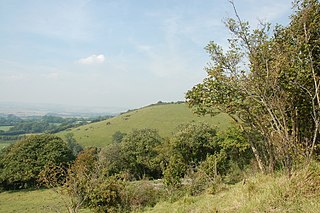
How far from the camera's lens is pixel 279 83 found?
23.0 feet

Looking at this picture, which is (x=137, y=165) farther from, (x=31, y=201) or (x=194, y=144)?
(x=31, y=201)

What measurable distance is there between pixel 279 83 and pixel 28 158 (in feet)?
147

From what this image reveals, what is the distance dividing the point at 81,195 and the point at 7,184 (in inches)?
1374

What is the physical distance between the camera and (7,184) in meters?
41.6

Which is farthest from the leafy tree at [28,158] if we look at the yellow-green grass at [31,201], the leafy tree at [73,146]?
the leafy tree at [73,146]

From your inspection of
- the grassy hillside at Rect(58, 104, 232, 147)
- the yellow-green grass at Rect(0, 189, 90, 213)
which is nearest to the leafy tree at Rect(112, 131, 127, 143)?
the grassy hillside at Rect(58, 104, 232, 147)

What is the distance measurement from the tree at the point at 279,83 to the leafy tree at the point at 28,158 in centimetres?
3600

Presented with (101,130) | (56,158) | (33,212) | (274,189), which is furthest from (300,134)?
(101,130)

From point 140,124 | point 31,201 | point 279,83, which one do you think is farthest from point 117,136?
point 279,83

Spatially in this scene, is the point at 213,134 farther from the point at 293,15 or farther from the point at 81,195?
the point at 293,15

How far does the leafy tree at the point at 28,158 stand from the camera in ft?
131

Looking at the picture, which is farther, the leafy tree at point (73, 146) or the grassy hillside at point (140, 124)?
the grassy hillside at point (140, 124)

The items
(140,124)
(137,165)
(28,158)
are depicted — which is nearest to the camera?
(28,158)

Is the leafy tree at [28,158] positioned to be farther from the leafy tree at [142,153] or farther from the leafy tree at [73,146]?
the leafy tree at [73,146]
